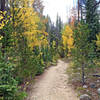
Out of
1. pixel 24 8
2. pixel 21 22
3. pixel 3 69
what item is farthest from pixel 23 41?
pixel 3 69

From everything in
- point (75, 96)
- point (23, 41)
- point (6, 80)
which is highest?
point (23, 41)

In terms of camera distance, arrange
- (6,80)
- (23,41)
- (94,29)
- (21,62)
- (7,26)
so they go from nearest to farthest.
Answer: (6,80), (7,26), (21,62), (23,41), (94,29)

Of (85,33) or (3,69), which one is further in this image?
(85,33)

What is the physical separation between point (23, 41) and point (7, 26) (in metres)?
1.48

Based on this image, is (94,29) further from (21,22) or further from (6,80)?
(6,80)

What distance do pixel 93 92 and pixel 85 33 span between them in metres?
3.22

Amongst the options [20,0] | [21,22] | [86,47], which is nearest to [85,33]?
[86,47]

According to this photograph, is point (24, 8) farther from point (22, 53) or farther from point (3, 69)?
point (3, 69)

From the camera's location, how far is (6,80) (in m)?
3.46

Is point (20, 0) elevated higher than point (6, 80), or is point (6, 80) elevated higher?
point (20, 0)

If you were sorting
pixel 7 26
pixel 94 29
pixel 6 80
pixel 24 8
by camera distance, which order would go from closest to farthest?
pixel 6 80, pixel 7 26, pixel 24 8, pixel 94 29

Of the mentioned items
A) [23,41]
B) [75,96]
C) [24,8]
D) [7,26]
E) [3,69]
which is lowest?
[75,96]

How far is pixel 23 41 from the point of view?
6.29m

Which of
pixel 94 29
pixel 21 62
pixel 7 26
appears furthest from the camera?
pixel 94 29
